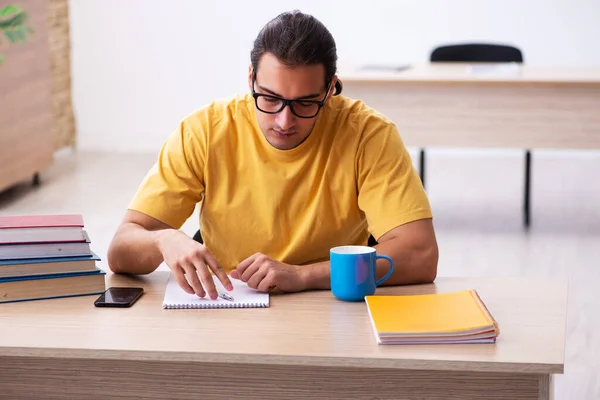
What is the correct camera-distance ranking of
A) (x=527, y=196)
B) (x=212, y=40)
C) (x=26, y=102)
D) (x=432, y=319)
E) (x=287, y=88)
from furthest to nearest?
Answer: 1. (x=212, y=40)
2. (x=26, y=102)
3. (x=527, y=196)
4. (x=287, y=88)
5. (x=432, y=319)

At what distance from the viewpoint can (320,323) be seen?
5.10ft

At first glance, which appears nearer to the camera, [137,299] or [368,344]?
[368,344]

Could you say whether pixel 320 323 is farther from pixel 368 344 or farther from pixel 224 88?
pixel 224 88

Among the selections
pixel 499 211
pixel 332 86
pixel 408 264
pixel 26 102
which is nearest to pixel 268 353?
pixel 408 264

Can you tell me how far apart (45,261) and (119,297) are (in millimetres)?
150

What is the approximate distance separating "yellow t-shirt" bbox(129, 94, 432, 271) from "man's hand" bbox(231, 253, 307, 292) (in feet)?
0.83

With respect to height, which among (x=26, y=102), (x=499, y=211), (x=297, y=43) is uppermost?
(x=297, y=43)

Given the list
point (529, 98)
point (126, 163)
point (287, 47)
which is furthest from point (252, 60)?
point (126, 163)

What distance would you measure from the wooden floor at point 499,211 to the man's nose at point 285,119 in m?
1.27

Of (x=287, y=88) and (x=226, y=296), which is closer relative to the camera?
(x=226, y=296)

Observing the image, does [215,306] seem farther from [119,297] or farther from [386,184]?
[386,184]

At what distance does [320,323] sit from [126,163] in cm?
479

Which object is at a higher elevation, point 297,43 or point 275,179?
point 297,43

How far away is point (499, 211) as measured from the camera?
4840 mm
